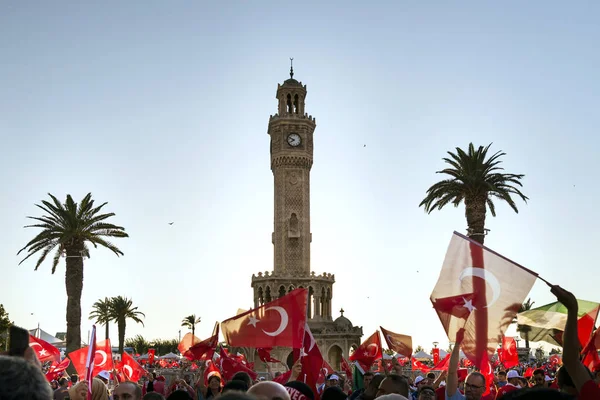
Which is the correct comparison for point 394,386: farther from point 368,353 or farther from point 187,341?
point 187,341

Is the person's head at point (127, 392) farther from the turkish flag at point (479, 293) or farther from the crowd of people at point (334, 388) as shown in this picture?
the turkish flag at point (479, 293)

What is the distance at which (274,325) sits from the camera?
13953mm

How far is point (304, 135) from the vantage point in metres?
69.8

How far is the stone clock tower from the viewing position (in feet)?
214

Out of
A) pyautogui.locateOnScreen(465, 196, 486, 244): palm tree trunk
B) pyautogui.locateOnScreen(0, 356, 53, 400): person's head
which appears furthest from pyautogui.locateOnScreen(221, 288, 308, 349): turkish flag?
pyautogui.locateOnScreen(465, 196, 486, 244): palm tree trunk

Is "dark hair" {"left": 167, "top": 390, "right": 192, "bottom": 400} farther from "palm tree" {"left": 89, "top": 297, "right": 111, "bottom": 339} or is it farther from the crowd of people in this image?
"palm tree" {"left": 89, "top": 297, "right": 111, "bottom": 339}

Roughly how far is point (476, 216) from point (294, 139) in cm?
3465

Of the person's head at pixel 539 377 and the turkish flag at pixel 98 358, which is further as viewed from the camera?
the turkish flag at pixel 98 358

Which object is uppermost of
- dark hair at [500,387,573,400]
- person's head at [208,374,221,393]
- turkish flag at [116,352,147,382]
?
dark hair at [500,387,573,400]

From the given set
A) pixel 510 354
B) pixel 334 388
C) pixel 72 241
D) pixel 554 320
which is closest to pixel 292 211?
pixel 72 241

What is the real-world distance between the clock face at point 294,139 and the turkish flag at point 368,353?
162 ft

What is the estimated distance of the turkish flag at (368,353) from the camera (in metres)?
20.0

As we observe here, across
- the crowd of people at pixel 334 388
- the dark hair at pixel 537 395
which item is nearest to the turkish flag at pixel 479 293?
the crowd of people at pixel 334 388

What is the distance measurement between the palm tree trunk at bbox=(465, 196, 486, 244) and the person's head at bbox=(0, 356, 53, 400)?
112ft
